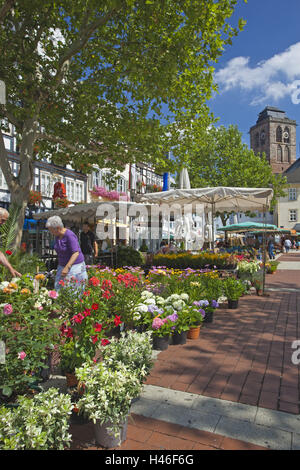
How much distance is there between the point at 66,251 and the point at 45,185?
16368 millimetres

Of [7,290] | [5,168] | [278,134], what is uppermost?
[278,134]

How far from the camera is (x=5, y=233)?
6895 millimetres

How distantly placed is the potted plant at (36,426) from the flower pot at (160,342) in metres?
2.17

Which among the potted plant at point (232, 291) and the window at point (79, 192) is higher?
the window at point (79, 192)

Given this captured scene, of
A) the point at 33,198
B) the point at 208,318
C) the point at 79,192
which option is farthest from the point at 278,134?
the point at 208,318

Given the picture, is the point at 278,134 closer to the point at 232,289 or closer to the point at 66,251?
the point at 232,289

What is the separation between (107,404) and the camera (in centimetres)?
224

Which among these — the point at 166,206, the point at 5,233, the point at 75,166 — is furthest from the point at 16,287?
the point at 75,166

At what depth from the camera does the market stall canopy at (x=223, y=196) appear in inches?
308

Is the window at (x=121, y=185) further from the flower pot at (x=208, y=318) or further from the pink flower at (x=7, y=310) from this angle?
the pink flower at (x=7, y=310)

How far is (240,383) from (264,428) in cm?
A: 79

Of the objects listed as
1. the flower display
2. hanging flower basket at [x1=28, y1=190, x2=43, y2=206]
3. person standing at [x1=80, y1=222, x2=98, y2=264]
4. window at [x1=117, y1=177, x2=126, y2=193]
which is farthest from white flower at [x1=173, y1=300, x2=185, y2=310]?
window at [x1=117, y1=177, x2=126, y2=193]

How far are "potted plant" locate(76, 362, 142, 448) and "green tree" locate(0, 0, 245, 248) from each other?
23.3 feet

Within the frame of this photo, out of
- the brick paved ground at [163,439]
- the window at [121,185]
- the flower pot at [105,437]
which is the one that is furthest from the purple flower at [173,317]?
the window at [121,185]
